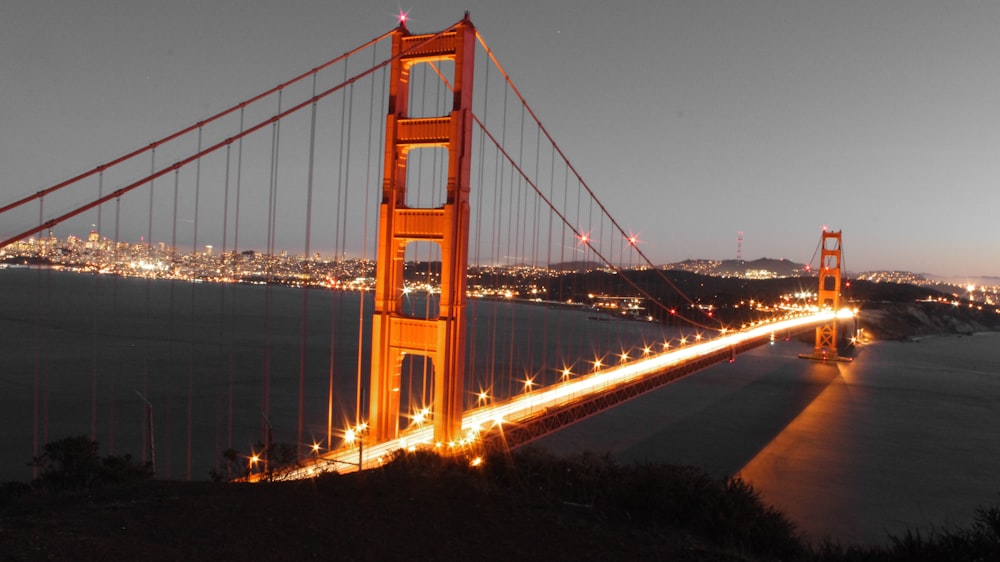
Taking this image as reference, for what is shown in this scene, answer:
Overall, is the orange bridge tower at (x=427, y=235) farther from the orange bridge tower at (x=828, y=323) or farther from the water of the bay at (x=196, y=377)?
the orange bridge tower at (x=828, y=323)

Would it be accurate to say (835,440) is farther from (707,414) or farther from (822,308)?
(822,308)

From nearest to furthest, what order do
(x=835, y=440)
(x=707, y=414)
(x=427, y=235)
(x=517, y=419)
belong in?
(x=427, y=235)
(x=517, y=419)
(x=835, y=440)
(x=707, y=414)

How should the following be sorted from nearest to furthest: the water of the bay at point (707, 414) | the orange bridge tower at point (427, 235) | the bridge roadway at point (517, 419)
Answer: the bridge roadway at point (517, 419) < the orange bridge tower at point (427, 235) < the water of the bay at point (707, 414)

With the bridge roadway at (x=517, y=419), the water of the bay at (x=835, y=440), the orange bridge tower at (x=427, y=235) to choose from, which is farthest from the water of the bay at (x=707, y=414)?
the orange bridge tower at (x=427, y=235)

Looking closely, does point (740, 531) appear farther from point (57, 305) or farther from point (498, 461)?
point (57, 305)

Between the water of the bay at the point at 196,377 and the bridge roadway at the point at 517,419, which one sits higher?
the bridge roadway at the point at 517,419

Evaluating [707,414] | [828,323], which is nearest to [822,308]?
[828,323]
